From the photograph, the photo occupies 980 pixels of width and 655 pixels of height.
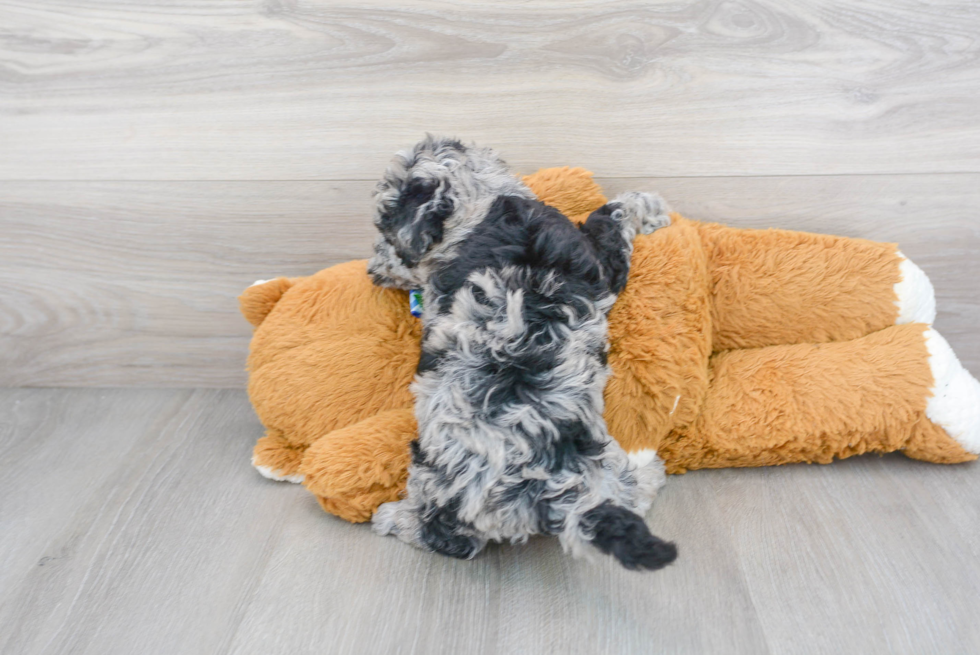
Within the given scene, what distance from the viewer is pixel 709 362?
106 cm

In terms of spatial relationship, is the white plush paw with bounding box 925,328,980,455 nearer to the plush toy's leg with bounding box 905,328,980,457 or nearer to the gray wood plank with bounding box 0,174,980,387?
the plush toy's leg with bounding box 905,328,980,457

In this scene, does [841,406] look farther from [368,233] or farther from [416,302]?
[368,233]

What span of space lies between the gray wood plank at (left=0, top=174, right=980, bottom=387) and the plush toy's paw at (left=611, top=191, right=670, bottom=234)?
11 cm

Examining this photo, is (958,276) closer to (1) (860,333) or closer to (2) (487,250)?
(1) (860,333)

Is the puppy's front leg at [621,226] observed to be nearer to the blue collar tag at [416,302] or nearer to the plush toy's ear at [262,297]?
the blue collar tag at [416,302]

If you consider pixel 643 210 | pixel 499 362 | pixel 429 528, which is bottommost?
pixel 429 528

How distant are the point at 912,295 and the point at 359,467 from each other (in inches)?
34.1

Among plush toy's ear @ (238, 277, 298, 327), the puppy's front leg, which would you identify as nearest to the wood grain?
plush toy's ear @ (238, 277, 298, 327)

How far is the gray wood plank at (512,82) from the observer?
1.05 m

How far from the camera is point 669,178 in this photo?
1.13 m

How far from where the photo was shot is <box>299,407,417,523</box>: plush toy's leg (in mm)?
921

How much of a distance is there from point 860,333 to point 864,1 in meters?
0.51

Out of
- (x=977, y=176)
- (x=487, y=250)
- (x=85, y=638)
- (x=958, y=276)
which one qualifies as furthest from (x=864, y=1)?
(x=85, y=638)

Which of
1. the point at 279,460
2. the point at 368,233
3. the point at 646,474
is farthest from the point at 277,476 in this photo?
the point at 646,474
